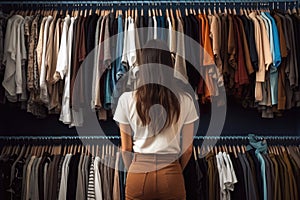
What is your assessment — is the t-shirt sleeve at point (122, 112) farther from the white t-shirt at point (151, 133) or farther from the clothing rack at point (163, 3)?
the clothing rack at point (163, 3)

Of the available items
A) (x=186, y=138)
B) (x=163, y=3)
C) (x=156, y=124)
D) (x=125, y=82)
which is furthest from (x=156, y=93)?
(x=163, y=3)

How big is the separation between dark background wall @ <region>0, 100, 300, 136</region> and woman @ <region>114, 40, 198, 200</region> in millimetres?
1383

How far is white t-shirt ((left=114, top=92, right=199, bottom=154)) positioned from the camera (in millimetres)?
2498

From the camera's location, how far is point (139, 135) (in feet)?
8.32

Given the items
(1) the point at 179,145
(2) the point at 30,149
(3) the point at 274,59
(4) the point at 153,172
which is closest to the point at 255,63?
(3) the point at 274,59

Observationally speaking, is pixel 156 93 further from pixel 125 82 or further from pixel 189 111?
pixel 125 82

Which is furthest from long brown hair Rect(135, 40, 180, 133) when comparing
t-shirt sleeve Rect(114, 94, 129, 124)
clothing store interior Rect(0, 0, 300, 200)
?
clothing store interior Rect(0, 0, 300, 200)

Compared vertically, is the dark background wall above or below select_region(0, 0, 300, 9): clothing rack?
below

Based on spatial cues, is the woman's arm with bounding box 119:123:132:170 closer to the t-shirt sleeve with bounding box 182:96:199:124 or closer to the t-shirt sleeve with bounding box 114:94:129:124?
the t-shirt sleeve with bounding box 114:94:129:124

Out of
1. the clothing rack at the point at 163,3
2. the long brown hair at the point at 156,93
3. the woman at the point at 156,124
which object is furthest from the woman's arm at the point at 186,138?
the clothing rack at the point at 163,3

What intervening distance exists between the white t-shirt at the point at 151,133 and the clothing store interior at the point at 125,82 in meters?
0.71

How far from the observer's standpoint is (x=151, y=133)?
2494 mm

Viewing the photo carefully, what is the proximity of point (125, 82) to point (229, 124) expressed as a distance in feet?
3.59

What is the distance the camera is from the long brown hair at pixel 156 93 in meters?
2.41
